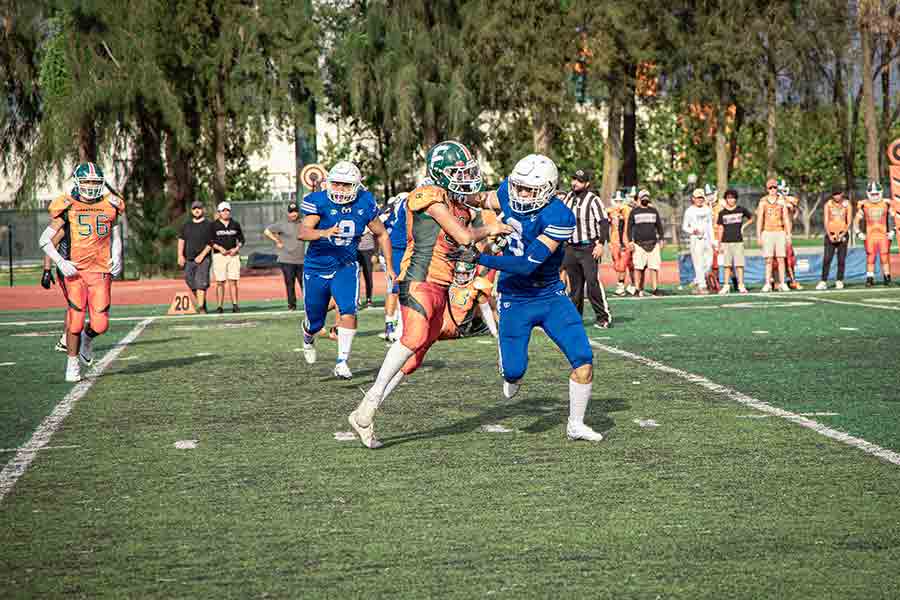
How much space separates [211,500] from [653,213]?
716 inches

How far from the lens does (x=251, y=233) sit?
49844mm

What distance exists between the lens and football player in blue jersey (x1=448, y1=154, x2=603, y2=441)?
311 inches

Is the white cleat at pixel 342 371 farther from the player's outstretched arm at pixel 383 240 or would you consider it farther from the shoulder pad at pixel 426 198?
Answer: the shoulder pad at pixel 426 198

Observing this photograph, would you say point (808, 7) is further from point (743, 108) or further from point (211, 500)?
point (211, 500)

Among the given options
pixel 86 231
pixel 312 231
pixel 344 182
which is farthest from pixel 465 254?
pixel 86 231

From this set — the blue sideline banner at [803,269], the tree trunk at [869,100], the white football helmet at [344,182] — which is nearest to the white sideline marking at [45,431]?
the white football helmet at [344,182]

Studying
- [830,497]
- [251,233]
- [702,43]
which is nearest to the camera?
[830,497]

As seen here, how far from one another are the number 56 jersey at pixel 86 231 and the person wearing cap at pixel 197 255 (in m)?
10.1

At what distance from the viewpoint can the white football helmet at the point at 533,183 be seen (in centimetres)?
791

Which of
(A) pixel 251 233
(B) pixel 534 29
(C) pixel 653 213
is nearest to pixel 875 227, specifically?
(C) pixel 653 213

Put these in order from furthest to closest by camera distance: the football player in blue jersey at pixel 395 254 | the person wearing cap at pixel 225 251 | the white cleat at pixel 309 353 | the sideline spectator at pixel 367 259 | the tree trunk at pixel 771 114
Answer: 1. the tree trunk at pixel 771 114
2. the person wearing cap at pixel 225 251
3. the sideline spectator at pixel 367 259
4. the football player in blue jersey at pixel 395 254
5. the white cleat at pixel 309 353

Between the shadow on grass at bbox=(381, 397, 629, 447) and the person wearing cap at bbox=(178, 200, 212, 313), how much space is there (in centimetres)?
1286

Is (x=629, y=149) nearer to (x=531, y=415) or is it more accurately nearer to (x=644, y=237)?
(x=644, y=237)

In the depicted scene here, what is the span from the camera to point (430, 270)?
8195 millimetres
